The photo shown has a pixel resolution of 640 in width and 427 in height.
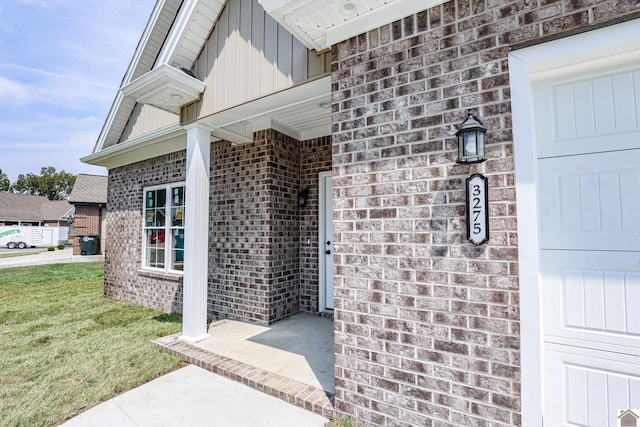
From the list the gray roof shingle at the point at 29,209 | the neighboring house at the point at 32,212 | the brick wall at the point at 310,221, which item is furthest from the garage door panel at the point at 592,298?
the gray roof shingle at the point at 29,209

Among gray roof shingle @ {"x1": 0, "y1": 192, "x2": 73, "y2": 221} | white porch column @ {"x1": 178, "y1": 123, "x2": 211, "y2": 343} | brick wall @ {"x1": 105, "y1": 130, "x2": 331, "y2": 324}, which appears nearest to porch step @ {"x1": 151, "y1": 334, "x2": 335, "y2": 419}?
white porch column @ {"x1": 178, "y1": 123, "x2": 211, "y2": 343}

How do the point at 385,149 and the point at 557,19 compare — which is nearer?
the point at 557,19

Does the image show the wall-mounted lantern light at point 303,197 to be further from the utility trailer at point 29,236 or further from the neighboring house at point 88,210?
the utility trailer at point 29,236

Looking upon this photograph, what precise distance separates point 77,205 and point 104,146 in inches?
567

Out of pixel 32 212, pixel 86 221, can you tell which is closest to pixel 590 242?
pixel 86 221

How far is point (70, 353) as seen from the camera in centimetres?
382

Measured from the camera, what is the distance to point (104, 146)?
697 centimetres

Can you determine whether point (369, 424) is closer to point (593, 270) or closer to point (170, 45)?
point (593, 270)

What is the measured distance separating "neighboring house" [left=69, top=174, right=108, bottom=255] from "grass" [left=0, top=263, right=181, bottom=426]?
489 inches

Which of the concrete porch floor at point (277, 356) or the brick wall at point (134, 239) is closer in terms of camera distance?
the concrete porch floor at point (277, 356)

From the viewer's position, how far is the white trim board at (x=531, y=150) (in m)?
1.73

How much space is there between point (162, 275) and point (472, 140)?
6.09 metres

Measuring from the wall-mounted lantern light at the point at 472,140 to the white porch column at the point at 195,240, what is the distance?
3.32 metres

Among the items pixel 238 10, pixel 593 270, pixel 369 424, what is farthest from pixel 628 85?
pixel 238 10
